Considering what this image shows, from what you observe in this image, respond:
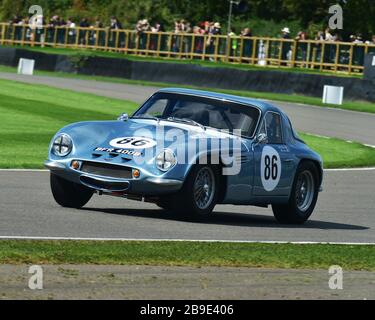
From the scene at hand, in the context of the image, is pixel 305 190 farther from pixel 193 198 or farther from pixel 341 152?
pixel 341 152

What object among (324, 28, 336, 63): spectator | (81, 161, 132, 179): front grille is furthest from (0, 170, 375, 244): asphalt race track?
(324, 28, 336, 63): spectator

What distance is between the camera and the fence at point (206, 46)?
135 feet

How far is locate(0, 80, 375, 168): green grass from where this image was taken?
20.0 m

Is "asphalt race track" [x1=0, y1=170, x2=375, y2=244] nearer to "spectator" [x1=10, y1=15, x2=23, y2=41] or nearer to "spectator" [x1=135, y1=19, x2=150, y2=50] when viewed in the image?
"spectator" [x1=135, y1=19, x2=150, y2=50]

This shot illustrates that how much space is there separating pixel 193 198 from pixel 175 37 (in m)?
36.8

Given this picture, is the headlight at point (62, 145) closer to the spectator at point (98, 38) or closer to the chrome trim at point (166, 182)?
the chrome trim at point (166, 182)

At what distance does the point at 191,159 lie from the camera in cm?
1177

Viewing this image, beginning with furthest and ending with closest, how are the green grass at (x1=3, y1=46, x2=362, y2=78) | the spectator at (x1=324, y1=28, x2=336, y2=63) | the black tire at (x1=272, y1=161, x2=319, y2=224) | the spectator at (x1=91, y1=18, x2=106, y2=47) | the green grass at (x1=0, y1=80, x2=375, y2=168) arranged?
the spectator at (x1=91, y1=18, x2=106, y2=47) → the spectator at (x1=324, y1=28, x2=336, y2=63) → the green grass at (x1=3, y1=46, x2=362, y2=78) → the green grass at (x1=0, y1=80, x2=375, y2=168) → the black tire at (x1=272, y1=161, x2=319, y2=224)

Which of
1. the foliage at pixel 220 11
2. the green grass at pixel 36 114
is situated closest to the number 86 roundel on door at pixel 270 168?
the green grass at pixel 36 114

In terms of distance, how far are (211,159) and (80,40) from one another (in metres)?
42.5

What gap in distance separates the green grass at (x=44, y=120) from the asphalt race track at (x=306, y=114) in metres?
1.54

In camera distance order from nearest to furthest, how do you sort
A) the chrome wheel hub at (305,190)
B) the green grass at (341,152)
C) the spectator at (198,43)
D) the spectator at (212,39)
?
the chrome wheel hub at (305,190) → the green grass at (341,152) → the spectator at (212,39) → the spectator at (198,43)

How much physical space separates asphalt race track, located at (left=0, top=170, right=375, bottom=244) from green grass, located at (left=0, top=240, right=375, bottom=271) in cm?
58

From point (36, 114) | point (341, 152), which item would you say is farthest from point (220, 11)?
point (341, 152)
